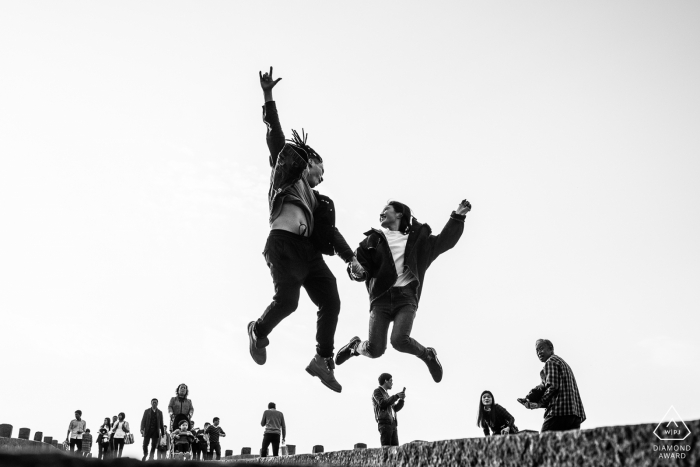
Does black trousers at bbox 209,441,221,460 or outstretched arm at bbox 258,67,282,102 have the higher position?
outstretched arm at bbox 258,67,282,102

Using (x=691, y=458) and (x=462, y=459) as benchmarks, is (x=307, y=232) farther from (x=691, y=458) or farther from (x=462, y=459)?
(x=691, y=458)

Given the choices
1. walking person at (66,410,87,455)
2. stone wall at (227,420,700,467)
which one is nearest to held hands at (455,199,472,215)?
stone wall at (227,420,700,467)

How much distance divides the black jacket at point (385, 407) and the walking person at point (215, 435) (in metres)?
7.20

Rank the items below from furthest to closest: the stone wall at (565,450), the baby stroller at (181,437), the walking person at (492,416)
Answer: the baby stroller at (181,437) < the walking person at (492,416) < the stone wall at (565,450)

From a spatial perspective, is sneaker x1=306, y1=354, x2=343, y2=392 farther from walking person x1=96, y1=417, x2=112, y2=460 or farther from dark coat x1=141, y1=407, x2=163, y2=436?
walking person x1=96, y1=417, x2=112, y2=460

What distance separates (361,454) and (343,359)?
12.8 ft

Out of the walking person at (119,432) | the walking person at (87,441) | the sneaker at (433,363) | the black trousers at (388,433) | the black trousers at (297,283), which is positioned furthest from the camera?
the walking person at (87,441)

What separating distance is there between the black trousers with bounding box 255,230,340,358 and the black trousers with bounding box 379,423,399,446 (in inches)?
82.9

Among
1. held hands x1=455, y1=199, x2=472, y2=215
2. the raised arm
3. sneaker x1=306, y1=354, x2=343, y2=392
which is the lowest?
sneaker x1=306, y1=354, x2=343, y2=392

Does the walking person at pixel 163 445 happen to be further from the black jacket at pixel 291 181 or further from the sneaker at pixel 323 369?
the black jacket at pixel 291 181

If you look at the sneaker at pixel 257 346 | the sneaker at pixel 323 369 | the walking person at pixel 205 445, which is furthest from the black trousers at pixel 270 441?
the sneaker at pixel 257 346

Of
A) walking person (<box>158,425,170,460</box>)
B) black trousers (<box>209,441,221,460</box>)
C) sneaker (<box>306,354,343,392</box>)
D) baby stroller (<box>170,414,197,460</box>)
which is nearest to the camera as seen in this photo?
sneaker (<box>306,354,343,392</box>)

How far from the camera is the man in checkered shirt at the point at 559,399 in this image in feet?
22.1

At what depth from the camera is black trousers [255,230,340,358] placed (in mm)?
6438
